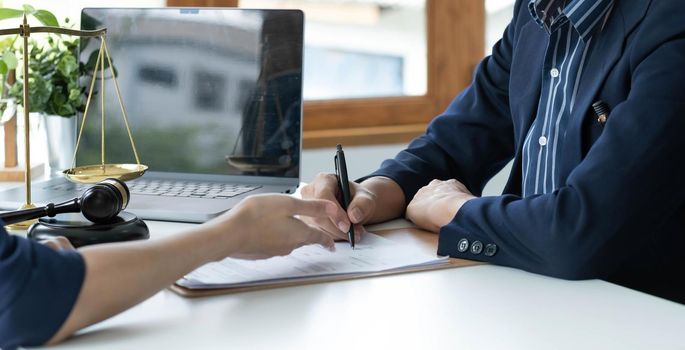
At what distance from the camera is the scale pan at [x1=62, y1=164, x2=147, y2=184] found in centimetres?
140

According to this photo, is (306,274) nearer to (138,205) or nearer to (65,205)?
(65,205)

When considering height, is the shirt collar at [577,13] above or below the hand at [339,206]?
above

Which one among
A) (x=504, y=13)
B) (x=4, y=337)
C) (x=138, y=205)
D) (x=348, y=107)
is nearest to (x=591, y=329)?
(x=4, y=337)

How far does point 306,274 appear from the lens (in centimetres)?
111

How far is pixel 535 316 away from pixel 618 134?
36cm

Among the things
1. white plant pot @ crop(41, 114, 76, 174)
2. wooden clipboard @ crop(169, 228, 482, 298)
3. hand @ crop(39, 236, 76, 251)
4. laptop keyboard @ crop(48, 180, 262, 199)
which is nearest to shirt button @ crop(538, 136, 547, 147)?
wooden clipboard @ crop(169, 228, 482, 298)

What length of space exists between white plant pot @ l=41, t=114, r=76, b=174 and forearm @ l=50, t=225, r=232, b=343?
90 centimetres

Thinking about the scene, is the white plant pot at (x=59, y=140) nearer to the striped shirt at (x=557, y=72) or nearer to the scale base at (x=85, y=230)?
the scale base at (x=85, y=230)

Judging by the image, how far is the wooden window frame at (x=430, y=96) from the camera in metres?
3.10

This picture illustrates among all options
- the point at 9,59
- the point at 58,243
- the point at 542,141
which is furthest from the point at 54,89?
the point at 542,141

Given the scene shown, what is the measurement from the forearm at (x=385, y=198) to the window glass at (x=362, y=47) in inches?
60.5

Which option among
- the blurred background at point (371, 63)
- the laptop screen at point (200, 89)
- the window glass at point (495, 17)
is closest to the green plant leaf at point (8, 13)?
the laptop screen at point (200, 89)

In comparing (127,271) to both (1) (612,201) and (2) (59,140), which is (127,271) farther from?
(2) (59,140)

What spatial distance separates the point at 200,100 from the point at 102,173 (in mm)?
295
